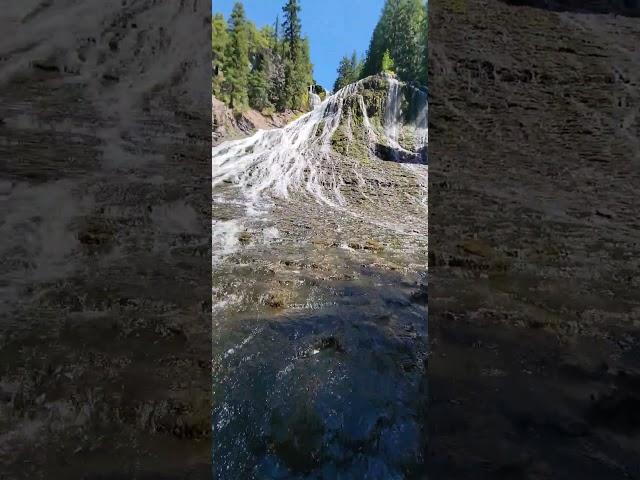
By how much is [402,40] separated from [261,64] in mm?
9390

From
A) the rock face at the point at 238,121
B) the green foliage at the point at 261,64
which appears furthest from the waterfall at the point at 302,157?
the green foliage at the point at 261,64

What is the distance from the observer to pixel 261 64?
24281mm

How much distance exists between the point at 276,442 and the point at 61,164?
71.1 inches

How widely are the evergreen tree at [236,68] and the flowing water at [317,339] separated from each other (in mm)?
12195

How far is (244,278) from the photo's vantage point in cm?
466

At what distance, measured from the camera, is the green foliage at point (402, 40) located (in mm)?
22406

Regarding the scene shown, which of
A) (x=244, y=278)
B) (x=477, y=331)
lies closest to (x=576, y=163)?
(x=477, y=331)

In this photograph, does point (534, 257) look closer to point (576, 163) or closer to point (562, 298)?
point (562, 298)

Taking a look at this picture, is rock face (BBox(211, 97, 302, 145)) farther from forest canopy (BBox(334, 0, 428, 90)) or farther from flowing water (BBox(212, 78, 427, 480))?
flowing water (BBox(212, 78, 427, 480))

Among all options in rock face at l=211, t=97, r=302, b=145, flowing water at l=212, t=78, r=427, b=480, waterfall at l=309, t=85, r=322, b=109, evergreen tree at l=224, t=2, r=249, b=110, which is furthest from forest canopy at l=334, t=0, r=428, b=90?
flowing water at l=212, t=78, r=427, b=480

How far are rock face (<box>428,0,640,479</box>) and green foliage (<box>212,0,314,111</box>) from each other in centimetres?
1803

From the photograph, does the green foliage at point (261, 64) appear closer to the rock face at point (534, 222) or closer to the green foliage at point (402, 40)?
the green foliage at point (402, 40)

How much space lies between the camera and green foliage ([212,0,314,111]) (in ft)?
65.5

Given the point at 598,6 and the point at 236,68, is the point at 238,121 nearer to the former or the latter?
the point at 236,68
